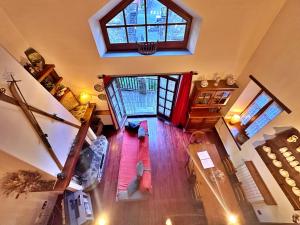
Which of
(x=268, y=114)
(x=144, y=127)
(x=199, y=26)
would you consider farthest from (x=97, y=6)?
(x=268, y=114)

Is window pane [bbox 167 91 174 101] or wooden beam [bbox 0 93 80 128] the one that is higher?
window pane [bbox 167 91 174 101]

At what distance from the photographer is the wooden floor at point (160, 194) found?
289 centimetres

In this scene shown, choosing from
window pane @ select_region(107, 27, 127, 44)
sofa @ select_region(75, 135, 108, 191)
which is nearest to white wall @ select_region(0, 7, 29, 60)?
window pane @ select_region(107, 27, 127, 44)

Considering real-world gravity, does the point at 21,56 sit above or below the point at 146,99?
below

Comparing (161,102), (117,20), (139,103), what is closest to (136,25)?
(117,20)

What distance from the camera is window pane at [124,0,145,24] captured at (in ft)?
8.60

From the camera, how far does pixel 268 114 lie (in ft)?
9.07

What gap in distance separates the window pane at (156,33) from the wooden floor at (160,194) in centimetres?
246

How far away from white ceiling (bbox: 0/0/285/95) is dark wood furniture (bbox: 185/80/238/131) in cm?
32

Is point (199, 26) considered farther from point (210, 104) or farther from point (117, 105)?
point (117, 105)

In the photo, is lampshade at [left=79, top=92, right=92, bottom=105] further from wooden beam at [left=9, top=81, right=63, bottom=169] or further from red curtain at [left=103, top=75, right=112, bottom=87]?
wooden beam at [left=9, top=81, right=63, bottom=169]

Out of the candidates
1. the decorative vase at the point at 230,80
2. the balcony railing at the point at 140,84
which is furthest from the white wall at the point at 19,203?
the balcony railing at the point at 140,84

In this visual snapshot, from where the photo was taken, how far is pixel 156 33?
9.75ft

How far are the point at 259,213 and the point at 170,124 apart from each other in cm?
270
